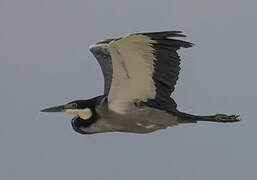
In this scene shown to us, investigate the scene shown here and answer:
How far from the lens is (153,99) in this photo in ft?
64.4

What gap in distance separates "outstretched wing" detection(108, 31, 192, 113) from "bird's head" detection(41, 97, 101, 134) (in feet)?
1.77

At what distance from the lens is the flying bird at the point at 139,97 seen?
18281mm

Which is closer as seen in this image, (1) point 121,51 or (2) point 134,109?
(1) point 121,51

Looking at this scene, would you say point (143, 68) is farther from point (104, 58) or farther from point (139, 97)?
point (104, 58)

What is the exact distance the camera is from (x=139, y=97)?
64.5 feet

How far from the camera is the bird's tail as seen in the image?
19641mm

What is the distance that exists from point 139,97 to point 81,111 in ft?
4.34

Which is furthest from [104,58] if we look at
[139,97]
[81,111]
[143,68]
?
[143,68]

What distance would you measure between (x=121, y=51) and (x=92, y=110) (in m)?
2.35

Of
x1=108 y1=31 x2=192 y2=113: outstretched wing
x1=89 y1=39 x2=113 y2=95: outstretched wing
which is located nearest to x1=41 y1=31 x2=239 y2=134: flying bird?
x1=108 y1=31 x2=192 y2=113: outstretched wing

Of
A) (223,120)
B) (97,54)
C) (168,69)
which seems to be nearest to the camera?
(168,69)

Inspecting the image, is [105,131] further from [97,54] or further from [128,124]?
[97,54]

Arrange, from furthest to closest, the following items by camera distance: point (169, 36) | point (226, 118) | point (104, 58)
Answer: point (104, 58) → point (226, 118) → point (169, 36)

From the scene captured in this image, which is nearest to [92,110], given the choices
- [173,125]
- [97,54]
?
[173,125]
